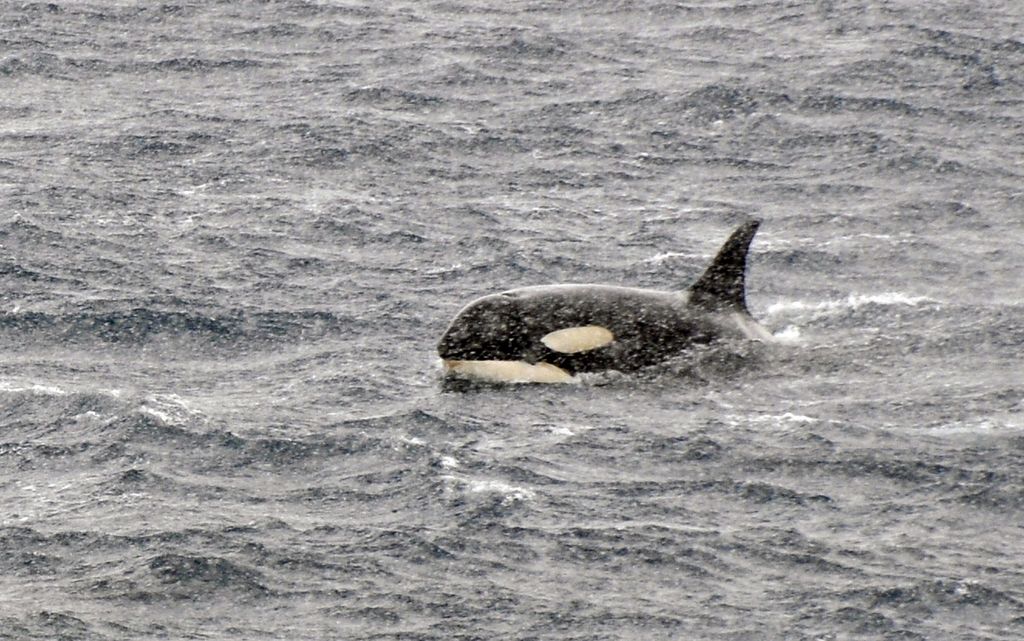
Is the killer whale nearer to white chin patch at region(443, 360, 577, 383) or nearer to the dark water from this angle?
white chin patch at region(443, 360, 577, 383)

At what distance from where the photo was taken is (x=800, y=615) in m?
16.6

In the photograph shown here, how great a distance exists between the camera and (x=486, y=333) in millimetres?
22547

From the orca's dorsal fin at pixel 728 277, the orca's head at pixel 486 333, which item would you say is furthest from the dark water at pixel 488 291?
the orca's dorsal fin at pixel 728 277

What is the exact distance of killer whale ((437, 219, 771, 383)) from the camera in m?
22.3

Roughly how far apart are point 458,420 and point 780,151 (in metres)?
12.3

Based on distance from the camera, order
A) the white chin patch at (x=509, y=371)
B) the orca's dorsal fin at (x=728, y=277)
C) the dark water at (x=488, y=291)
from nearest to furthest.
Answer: the dark water at (x=488, y=291)
the white chin patch at (x=509, y=371)
the orca's dorsal fin at (x=728, y=277)

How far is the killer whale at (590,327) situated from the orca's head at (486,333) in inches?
0.4

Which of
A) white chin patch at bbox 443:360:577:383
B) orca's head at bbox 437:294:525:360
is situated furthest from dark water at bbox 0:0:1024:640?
orca's head at bbox 437:294:525:360

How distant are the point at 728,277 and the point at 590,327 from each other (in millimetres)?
1726

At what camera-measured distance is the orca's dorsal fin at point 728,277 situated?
22.8m

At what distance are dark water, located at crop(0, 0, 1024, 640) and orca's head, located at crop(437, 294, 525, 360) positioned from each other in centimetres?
53

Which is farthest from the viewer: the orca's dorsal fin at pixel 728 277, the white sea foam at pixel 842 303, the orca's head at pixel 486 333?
the white sea foam at pixel 842 303

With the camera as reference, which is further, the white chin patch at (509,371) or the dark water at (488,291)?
the white chin patch at (509,371)

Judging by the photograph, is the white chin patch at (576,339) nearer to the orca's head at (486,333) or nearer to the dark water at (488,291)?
the orca's head at (486,333)
